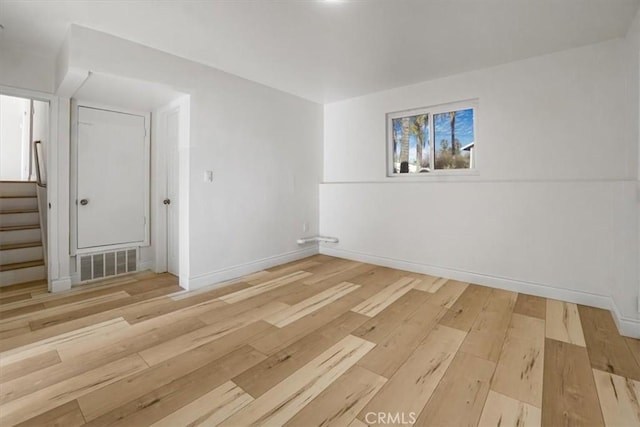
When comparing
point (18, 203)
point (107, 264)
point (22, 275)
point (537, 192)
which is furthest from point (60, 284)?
point (537, 192)

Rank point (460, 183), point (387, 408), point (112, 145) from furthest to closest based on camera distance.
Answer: point (112, 145) < point (460, 183) < point (387, 408)

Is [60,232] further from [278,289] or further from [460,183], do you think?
[460,183]

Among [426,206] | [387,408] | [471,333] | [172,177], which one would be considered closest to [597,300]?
[471,333]

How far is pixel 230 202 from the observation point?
3.51 meters

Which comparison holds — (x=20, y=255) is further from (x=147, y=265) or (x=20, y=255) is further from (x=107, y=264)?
(x=147, y=265)

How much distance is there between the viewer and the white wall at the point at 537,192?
258 cm

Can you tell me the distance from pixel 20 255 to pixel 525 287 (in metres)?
5.85

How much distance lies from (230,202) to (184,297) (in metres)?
1.18

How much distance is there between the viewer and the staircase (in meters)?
3.42

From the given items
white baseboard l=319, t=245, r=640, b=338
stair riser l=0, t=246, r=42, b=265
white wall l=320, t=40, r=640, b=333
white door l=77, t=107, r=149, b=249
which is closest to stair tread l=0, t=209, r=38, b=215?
stair riser l=0, t=246, r=42, b=265

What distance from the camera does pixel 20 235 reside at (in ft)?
12.1

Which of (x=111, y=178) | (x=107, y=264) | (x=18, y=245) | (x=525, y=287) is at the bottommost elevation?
(x=525, y=287)

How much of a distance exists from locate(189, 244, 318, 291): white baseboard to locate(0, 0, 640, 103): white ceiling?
7.73 feet

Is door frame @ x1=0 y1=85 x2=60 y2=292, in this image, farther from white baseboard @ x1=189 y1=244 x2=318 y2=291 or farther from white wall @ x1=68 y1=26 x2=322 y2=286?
white baseboard @ x1=189 y1=244 x2=318 y2=291
